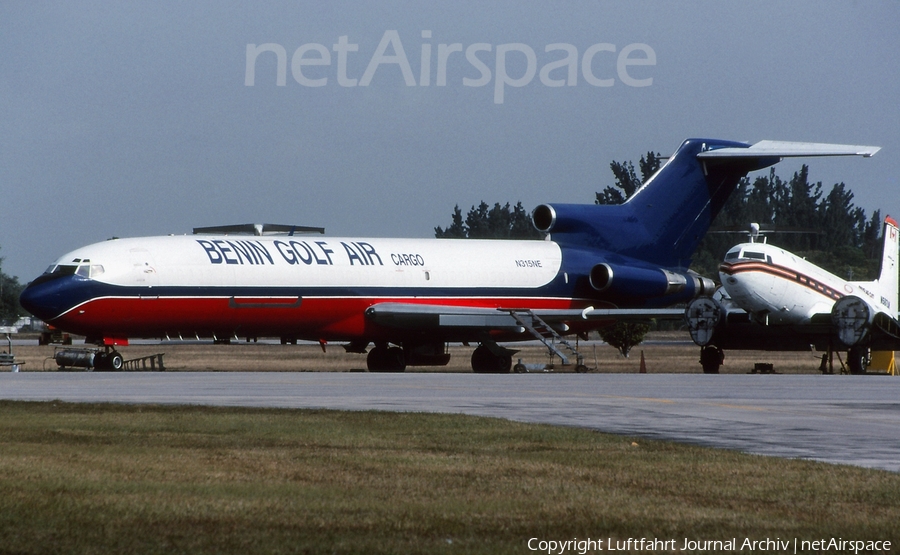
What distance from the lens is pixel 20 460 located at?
11.0m

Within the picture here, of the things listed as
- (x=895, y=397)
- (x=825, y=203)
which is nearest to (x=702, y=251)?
(x=825, y=203)

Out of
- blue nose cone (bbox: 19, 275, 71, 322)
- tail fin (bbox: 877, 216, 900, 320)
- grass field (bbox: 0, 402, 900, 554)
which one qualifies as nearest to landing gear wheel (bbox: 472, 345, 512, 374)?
blue nose cone (bbox: 19, 275, 71, 322)

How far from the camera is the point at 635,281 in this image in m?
40.9

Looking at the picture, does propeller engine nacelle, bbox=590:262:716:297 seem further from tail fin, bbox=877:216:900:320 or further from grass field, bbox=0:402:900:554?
grass field, bbox=0:402:900:554

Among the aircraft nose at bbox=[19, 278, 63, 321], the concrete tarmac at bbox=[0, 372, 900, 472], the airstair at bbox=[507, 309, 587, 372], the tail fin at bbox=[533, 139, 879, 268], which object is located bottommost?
the concrete tarmac at bbox=[0, 372, 900, 472]

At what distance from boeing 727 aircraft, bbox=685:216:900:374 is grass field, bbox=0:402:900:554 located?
80.2 ft

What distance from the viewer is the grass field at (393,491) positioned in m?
7.65

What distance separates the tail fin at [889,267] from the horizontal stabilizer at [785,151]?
448 cm

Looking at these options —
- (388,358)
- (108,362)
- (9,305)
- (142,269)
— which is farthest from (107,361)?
(9,305)

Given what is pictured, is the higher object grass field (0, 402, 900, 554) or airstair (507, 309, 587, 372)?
airstair (507, 309, 587, 372)

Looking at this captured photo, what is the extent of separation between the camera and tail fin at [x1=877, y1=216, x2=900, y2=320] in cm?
4219

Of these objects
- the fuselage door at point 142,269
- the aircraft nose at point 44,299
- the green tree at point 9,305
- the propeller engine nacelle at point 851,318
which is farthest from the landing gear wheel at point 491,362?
the green tree at point 9,305

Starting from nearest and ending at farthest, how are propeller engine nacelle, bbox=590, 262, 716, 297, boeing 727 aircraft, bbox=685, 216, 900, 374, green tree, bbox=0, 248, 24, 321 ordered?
boeing 727 aircraft, bbox=685, 216, 900, 374, propeller engine nacelle, bbox=590, 262, 716, 297, green tree, bbox=0, 248, 24, 321

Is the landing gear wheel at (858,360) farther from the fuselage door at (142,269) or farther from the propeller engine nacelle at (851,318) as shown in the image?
the fuselage door at (142,269)
